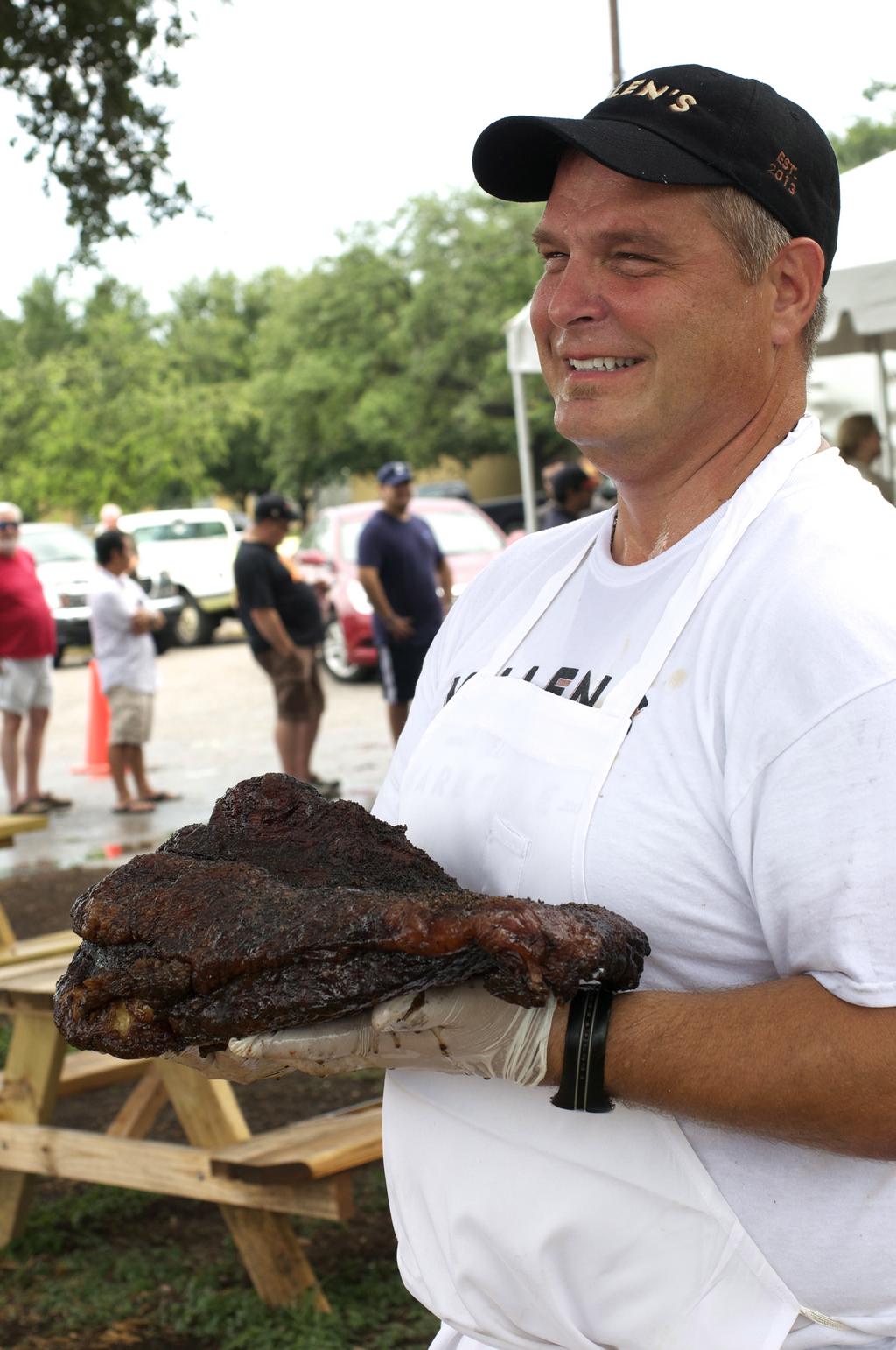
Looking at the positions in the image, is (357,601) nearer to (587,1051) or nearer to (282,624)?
(282,624)

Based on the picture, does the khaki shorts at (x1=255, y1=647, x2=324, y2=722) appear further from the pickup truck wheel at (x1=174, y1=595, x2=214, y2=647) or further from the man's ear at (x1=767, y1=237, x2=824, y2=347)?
the pickup truck wheel at (x1=174, y1=595, x2=214, y2=647)

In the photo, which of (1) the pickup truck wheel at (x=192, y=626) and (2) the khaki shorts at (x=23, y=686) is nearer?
(2) the khaki shorts at (x=23, y=686)

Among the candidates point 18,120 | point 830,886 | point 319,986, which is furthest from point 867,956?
point 18,120

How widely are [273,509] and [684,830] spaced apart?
25.0ft

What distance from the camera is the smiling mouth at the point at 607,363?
153cm

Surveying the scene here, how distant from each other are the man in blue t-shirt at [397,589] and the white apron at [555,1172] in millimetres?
7073

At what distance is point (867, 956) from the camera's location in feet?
4.00

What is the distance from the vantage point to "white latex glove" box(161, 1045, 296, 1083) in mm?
1430

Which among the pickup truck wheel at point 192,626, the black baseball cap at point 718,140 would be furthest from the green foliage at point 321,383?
the black baseball cap at point 718,140

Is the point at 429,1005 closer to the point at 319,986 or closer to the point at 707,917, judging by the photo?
the point at 319,986

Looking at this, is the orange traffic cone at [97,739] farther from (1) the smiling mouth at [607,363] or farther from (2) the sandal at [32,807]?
(1) the smiling mouth at [607,363]

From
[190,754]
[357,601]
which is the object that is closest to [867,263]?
[190,754]

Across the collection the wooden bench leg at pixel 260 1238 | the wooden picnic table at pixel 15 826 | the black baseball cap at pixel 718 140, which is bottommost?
the wooden bench leg at pixel 260 1238

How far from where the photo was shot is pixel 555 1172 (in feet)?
4.70
